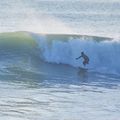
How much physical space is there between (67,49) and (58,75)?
14.6 ft

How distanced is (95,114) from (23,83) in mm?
5787

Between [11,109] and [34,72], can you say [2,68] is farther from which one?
[11,109]

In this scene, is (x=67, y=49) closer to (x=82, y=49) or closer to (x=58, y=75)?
(x=82, y=49)

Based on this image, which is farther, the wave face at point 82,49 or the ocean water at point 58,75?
the wave face at point 82,49

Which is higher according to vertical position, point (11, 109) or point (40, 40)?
point (40, 40)

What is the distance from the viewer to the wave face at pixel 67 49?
A: 2794cm

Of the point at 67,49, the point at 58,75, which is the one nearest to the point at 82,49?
the point at 67,49

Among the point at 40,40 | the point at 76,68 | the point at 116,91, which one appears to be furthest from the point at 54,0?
the point at 116,91

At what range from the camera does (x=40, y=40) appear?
3203 centimetres

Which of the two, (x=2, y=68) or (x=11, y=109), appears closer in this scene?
(x=11, y=109)

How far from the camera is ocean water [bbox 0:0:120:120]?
18422 millimetres

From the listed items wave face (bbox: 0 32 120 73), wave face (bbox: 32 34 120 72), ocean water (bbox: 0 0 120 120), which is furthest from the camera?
wave face (bbox: 0 32 120 73)

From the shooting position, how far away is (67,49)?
97.5 feet

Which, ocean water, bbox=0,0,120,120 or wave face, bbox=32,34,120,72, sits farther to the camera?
wave face, bbox=32,34,120,72
